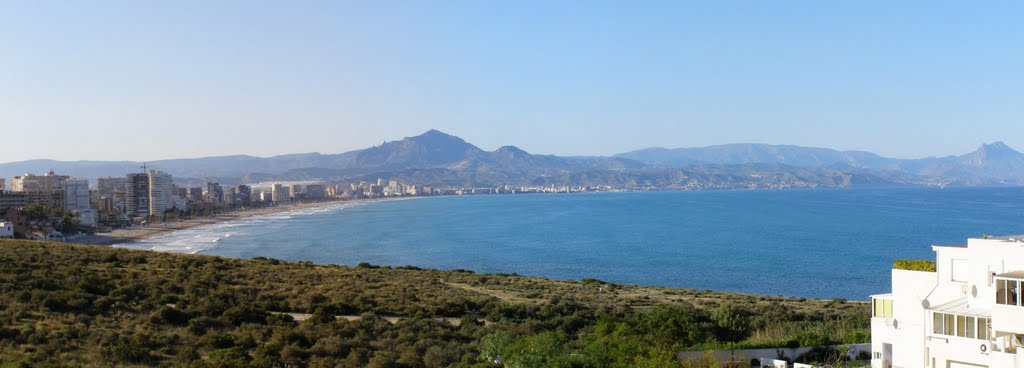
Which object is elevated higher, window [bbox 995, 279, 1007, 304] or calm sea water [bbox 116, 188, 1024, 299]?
window [bbox 995, 279, 1007, 304]

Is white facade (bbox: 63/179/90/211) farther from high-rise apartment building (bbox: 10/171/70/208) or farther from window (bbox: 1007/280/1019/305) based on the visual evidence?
window (bbox: 1007/280/1019/305)

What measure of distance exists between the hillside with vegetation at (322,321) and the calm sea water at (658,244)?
20.6 meters

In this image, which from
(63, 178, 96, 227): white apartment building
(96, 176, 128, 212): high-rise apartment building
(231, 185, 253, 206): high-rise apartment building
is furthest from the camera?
(231, 185, 253, 206): high-rise apartment building

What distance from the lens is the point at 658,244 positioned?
68.8 m

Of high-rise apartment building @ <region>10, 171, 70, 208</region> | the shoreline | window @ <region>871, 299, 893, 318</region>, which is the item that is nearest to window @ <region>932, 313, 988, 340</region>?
window @ <region>871, 299, 893, 318</region>

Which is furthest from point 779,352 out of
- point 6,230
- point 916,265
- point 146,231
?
point 146,231

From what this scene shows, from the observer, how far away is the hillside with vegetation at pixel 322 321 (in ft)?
42.4

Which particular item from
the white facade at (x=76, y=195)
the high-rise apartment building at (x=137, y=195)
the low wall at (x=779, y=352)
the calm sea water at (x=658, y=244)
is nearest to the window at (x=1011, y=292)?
the low wall at (x=779, y=352)

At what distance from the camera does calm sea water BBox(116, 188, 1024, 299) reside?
156 feet

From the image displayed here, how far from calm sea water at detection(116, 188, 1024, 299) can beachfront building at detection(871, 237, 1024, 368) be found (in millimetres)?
28126

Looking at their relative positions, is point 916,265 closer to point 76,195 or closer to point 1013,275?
point 1013,275

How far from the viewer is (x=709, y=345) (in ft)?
50.0

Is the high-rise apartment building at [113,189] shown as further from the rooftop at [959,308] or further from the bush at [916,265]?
the rooftop at [959,308]

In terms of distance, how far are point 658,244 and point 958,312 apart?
58.4 meters
